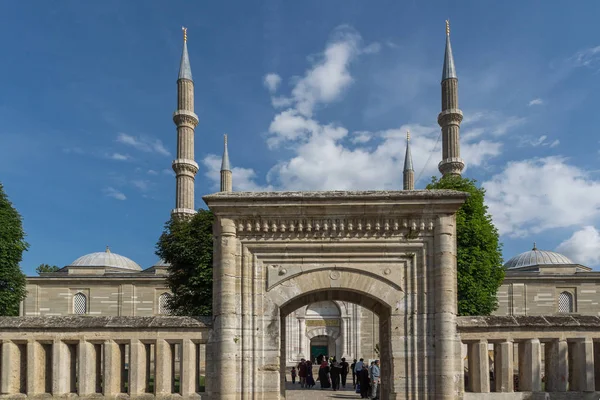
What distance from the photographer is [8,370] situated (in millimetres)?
9086

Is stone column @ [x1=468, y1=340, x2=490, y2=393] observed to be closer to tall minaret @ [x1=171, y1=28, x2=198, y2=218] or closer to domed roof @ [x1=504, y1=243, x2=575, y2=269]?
tall minaret @ [x1=171, y1=28, x2=198, y2=218]

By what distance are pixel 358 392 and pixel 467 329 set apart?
1145 cm

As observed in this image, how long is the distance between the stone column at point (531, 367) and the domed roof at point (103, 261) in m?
45.6

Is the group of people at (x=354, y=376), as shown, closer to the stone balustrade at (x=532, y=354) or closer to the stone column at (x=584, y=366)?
the stone balustrade at (x=532, y=354)

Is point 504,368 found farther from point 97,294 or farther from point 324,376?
point 97,294

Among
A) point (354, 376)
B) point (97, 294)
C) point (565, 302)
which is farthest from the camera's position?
point (97, 294)

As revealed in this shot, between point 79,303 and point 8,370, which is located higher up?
point 8,370

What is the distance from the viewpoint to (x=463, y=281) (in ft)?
80.0

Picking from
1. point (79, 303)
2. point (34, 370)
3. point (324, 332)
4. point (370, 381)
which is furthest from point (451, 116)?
point (34, 370)

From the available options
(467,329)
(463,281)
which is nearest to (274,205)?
(467,329)

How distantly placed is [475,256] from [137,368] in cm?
1970

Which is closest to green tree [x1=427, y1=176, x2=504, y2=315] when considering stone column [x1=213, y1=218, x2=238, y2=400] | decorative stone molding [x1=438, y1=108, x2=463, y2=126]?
decorative stone molding [x1=438, y1=108, x2=463, y2=126]

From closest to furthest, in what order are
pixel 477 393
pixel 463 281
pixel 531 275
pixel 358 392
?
pixel 477 393 → pixel 358 392 → pixel 463 281 → pixel 531 275

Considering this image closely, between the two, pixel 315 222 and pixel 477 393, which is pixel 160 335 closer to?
pixel 315 222
